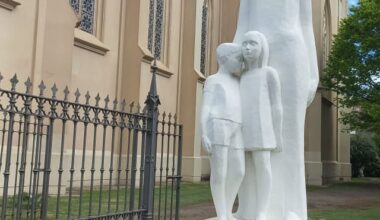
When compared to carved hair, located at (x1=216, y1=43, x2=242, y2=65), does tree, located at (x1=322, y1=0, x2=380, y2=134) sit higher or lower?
higher

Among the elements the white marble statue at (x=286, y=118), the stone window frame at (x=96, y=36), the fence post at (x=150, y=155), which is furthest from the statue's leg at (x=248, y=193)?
the stone window frame at (x=96, y=36)

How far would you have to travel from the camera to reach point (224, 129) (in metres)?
5.30

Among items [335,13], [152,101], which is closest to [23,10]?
[152,101]

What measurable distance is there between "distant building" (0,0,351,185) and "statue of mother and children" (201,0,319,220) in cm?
847

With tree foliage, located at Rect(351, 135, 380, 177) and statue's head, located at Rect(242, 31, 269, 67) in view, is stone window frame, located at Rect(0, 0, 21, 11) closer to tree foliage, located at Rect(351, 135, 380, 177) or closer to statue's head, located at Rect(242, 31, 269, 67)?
statue's head, located at Rect(242, 31, 269, 67)

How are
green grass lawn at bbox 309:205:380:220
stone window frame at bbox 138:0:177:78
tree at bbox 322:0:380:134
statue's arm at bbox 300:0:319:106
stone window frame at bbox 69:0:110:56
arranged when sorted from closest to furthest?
statue's arm at bbox 300:0:319:106 → green grass lawn at bbox 309:205:380:220 → stone window frame at bbox 69:0:110:56 → stone window frame at bbox 138:0:177:78 → tree at bbox 322:0:380:134

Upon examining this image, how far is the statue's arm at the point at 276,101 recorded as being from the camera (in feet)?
18.0

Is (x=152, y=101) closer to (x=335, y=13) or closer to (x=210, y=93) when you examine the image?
(x=210, y=93)

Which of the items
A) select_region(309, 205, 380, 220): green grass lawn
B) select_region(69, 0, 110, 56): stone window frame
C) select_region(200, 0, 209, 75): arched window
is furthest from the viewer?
select_region(200, 0, 209, 75): arched window

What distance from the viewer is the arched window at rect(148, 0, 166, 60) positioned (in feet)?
66.9

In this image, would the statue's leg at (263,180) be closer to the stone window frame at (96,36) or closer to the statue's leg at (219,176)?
the statue's leg at (219,176)

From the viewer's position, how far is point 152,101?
658 centimetres

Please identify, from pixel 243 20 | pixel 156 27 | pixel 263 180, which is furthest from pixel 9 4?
pixel 263 180

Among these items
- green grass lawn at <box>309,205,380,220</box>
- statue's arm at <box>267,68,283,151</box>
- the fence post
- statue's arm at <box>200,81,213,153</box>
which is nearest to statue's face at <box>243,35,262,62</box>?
statue's arm at <box>267,68,283,151</box>
